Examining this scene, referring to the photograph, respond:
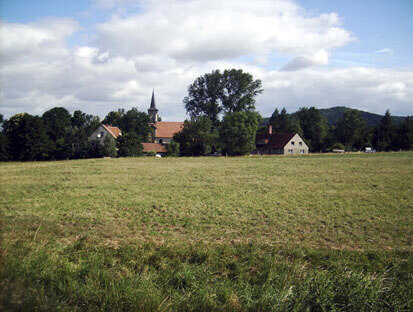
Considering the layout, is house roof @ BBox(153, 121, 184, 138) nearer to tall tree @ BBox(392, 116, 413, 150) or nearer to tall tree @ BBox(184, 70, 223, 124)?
tall tree @ BBox(184, 70, 223, 124)

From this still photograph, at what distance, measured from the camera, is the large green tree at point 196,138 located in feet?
213

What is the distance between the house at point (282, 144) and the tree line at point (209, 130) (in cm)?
1266

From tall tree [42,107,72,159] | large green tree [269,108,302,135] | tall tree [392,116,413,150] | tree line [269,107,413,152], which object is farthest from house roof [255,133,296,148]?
tall tree [42,107,72,159]

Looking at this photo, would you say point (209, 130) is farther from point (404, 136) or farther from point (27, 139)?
point (404, 136)

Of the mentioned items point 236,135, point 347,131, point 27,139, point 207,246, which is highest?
point 347,131

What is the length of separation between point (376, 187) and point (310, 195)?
5.44 metres

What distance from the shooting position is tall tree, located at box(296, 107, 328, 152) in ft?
334

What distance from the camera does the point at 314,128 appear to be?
102688 mm

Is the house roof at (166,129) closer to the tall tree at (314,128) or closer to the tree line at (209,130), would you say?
the tree line at (209,130)

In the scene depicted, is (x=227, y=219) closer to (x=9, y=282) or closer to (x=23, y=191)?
(x=9, y=282)

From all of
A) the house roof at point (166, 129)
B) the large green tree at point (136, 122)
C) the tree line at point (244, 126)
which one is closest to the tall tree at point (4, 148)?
the large green tree at point (136, 122)

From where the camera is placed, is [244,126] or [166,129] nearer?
[244,126]

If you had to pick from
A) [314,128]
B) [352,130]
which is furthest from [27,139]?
[352,130]

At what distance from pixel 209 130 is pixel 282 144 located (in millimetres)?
28344
